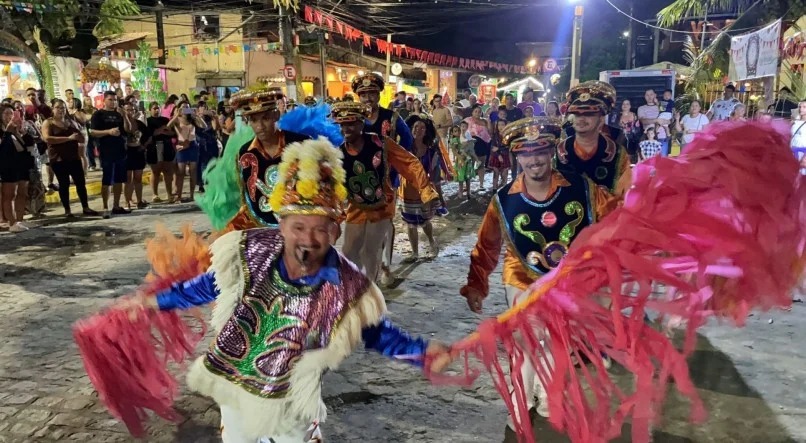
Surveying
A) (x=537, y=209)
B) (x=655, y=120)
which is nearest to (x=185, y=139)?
(x=655, y=120)

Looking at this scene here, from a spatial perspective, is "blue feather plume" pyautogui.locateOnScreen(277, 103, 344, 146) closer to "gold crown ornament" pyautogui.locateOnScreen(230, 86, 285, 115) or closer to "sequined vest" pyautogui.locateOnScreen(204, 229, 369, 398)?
"gold crown ornament" pyautogui.locateOnScreen(230, 86, 285, 115)

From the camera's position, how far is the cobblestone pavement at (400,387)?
11.9ft

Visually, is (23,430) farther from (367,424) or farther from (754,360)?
(754,360)

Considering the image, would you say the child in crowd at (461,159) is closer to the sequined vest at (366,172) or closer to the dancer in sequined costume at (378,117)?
the dancer in sequined costume at (378,117)

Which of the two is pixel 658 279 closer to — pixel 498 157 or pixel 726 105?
pixel 498 157

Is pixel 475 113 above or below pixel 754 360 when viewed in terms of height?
above

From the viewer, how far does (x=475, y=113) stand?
13.5 meters

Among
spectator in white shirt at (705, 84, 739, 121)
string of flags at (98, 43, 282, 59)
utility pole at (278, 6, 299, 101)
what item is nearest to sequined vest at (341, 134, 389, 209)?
spectator in white shirt at (705, 84, 739, 121)

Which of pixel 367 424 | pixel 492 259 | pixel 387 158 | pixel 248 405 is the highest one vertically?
pixel 387 158

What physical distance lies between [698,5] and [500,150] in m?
5.98

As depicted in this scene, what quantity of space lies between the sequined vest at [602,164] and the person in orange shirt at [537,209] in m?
1.13

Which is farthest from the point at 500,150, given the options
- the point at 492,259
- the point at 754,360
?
the point at 492,259

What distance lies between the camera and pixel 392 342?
235cm

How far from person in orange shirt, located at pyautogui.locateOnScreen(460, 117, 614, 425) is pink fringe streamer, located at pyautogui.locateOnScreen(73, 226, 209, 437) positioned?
1.55 metres
